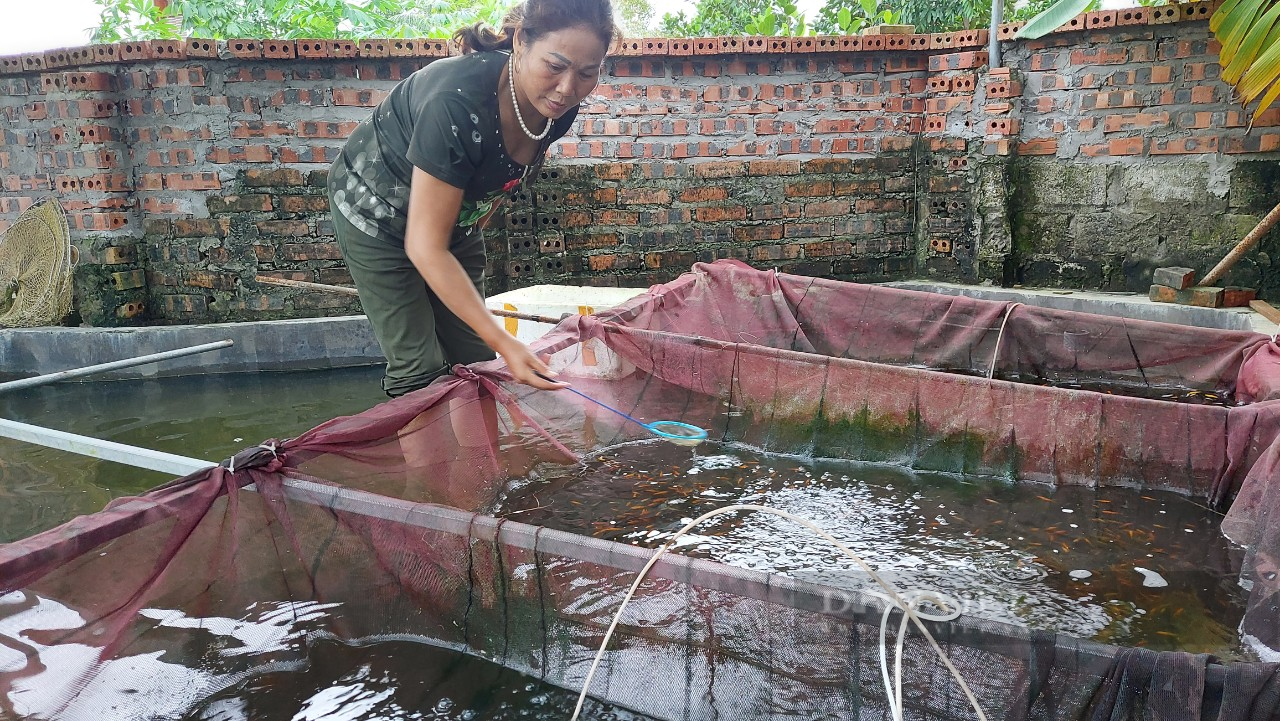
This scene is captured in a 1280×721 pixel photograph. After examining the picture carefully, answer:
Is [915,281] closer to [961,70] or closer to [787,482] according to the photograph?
[961,70]

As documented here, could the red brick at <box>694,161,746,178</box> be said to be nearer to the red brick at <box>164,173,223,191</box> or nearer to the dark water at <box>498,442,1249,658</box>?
the dark water at <box>498,442,1249,658</box>

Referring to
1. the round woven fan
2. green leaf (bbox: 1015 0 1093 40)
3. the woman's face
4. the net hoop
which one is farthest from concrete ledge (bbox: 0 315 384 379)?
green leaf (bbox: 1015 0 1093 40)

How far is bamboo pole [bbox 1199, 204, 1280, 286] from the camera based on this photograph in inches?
174

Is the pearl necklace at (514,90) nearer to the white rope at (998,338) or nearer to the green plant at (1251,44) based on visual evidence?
the white rope at (998,338)

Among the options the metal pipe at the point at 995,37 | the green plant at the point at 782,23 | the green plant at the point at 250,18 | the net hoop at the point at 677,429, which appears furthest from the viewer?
the green plant at the point at 250,18

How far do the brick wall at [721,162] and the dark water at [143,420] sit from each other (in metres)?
0.75

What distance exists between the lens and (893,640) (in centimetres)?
146

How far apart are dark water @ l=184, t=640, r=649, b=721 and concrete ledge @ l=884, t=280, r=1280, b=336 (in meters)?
3.52

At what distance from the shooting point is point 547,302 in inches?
170

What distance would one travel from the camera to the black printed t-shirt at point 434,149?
6.24 ft

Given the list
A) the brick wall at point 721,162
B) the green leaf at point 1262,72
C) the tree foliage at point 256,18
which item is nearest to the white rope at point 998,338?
the green leaf at point 1262,72

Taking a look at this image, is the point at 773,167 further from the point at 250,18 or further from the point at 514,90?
the point at 250,18

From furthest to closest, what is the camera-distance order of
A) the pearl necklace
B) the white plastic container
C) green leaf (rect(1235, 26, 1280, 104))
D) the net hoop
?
the white plastic container < green leaf (rect(1235, 26, 1280, 104)) < the net hoop < the pearl necklace

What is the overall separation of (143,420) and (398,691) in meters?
3.12
